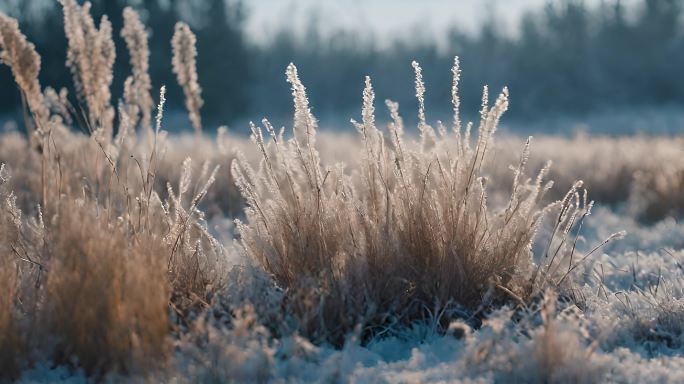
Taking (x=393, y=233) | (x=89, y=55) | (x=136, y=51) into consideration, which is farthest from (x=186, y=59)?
(x=393, y=233)

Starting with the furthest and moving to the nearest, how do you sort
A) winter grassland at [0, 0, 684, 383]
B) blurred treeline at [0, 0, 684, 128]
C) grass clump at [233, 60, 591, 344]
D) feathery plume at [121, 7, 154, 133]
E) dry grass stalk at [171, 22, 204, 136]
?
blurred treeline at [0, 0, 684, 128] → dry grass stalk at [171, 22, 204, 136] → feathery plume at [121, 7, 154, 133] → grass clump at [233, 60, 591, 344] → winter grassland at [0, 0, 684, 383]

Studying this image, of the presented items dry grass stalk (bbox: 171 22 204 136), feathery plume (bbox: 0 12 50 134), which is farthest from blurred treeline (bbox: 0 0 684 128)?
feathery plume (bbox: 0 12 50 134)

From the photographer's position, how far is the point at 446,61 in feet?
114

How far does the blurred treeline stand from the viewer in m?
25.7

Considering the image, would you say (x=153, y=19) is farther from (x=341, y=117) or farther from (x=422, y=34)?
(x=422, y=34)

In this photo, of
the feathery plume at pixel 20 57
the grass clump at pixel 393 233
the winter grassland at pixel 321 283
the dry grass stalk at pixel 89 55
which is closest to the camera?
the winter grassland at pixel 321 283

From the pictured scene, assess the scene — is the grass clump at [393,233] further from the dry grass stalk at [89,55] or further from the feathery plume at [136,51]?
the feathery plume at [136,51]

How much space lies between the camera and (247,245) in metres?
2.96

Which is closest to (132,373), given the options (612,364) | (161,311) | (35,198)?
(161,311)

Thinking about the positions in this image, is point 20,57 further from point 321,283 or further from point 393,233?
point 393,233

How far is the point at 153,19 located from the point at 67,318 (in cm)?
2423

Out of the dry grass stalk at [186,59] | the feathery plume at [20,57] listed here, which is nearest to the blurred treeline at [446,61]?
the dry grass stalk at [186,59]

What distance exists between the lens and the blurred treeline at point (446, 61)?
84.2 feet

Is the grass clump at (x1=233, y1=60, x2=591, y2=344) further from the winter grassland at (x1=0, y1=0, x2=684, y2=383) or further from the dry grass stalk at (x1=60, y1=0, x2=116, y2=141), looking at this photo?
the dry grass stalk at (x1=60, y1=0, x2=116, y2=141)
